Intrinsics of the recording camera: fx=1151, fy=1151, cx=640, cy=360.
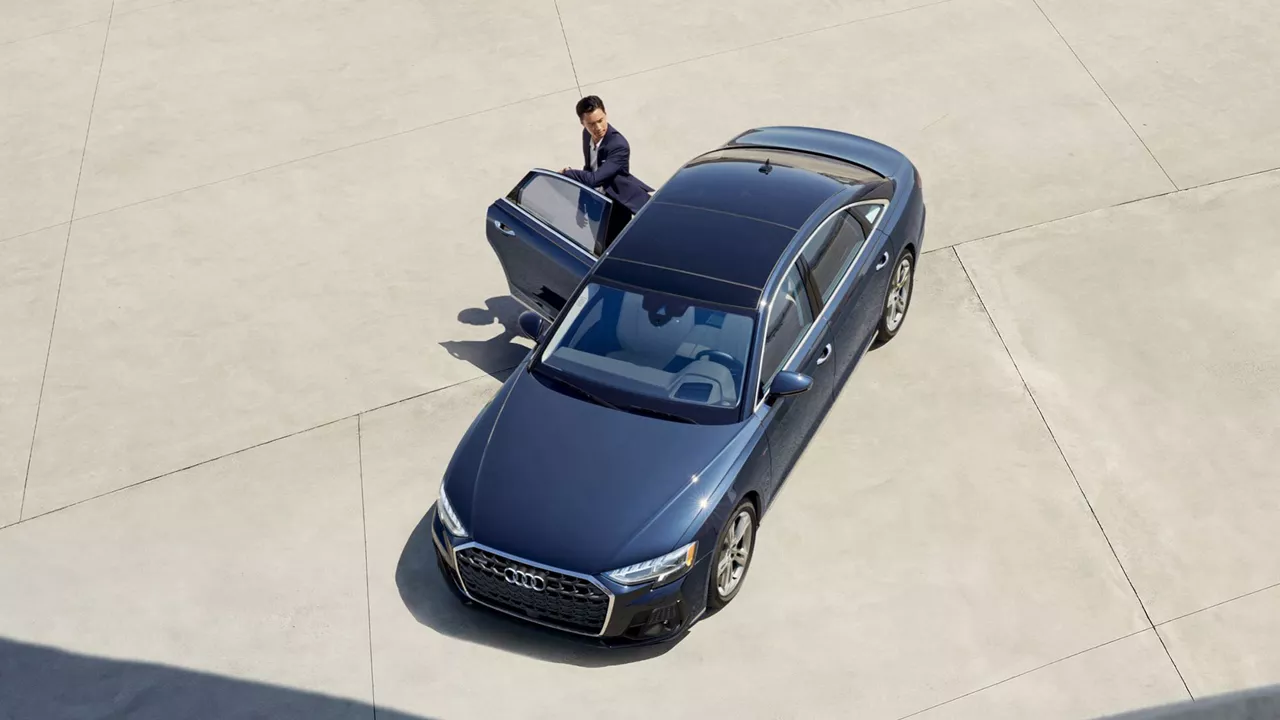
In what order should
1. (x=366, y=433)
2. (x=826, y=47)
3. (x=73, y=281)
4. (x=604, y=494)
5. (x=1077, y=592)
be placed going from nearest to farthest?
(x=604, y=494), (x=1077, y=592), (x=366, y=433), (x=73, y=281), (x=826, y=47)

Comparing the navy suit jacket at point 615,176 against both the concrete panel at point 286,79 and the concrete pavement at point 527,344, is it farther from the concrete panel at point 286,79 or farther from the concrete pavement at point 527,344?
the concrete panel at point 286,79

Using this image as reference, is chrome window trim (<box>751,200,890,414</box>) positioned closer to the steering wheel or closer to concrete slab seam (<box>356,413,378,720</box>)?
the steering wheel

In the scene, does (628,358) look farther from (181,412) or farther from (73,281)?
(73,281)

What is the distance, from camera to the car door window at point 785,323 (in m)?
6.36

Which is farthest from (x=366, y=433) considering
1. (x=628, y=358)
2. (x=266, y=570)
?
(x=628, y=358)

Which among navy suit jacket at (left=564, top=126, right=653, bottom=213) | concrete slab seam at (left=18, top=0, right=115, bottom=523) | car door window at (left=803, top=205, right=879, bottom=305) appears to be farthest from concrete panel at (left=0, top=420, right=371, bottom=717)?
car door window at (left=803, top=205, right=879, bottom=305)

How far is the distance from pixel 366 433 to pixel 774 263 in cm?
297

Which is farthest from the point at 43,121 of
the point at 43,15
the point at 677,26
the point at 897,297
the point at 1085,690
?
the point at 1085,690

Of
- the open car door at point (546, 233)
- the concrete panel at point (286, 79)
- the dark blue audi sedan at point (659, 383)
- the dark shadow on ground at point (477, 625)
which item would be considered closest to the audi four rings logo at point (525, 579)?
the dark blue audi sedan at point (659, 383)

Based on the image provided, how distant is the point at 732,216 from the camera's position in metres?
6.95

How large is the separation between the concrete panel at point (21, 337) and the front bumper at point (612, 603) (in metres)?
3.39

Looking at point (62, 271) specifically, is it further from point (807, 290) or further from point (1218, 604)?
point (1218, 604)

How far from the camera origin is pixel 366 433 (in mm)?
7617

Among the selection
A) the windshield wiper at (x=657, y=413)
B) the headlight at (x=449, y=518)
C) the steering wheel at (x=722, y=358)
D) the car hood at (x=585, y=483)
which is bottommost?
the headlight at (x=449, y=518)
